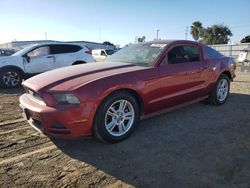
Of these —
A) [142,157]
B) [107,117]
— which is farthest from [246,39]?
[142,157]

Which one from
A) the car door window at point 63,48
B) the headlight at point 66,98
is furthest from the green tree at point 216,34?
the headlight at point 66,98

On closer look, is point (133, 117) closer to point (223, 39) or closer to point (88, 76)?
point (88, 76)

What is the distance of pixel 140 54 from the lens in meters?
5.04

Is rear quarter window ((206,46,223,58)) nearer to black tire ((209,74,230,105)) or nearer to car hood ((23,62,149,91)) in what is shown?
black tire ((209,74,230,105))

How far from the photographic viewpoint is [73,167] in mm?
3322

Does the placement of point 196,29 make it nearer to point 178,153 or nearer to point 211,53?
point 211,53

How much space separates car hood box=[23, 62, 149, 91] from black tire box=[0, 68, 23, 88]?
5505 mm

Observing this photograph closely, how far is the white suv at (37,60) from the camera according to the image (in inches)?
361

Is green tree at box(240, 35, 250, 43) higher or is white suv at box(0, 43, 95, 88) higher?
green tree at box(240, 35, 250, 43)

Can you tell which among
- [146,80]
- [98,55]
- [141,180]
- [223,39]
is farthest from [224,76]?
[223,39]

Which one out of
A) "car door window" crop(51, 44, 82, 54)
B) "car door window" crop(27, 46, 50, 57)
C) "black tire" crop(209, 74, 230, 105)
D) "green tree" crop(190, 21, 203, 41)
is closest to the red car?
"black tire" crop(209, 74, 230, 105)

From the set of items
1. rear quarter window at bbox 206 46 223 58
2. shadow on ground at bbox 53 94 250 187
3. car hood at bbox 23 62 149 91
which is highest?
rear quarter window at bbox 206 46 223 58

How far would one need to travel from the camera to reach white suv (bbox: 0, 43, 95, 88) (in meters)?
9.18

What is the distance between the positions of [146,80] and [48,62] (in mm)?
6596
